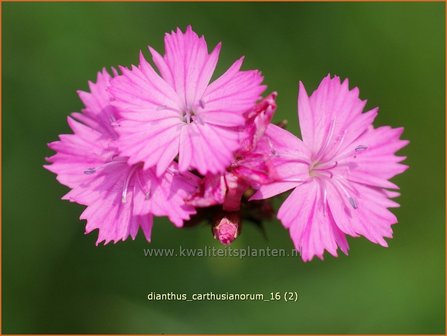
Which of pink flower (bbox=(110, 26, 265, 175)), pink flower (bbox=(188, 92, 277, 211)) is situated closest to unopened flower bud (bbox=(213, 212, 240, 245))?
pink flower (bbox=(188, 92, 277, 211))

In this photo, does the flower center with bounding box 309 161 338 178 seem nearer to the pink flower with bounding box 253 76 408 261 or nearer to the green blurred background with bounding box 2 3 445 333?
the pink flower with bounding box 253 76 408 261

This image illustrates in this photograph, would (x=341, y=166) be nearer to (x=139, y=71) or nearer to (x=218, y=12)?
(x=139, y=71)

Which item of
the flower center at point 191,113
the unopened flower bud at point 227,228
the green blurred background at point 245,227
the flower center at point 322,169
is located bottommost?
the unopened flower bud at point 227,228

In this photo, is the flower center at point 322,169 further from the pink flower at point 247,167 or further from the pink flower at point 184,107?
the pink flower at point 184,107

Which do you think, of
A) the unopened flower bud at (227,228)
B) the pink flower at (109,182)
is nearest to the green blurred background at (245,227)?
the unopened flower bud at (227,228)

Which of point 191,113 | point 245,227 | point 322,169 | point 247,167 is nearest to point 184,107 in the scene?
point 191,113

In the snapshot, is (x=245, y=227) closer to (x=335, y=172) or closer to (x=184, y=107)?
(x=335, y=172)
